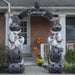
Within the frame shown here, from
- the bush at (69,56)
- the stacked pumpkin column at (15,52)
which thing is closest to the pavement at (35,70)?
the stacked pumpkin column at (15,52)

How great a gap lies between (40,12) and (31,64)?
2.61 metres

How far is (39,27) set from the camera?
12820 millimetres

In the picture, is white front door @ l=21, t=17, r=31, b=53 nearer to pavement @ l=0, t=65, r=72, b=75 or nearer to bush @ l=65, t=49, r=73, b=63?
pavement @ l=0, t=65, r=72, b=75

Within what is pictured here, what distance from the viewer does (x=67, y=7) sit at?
406 inches

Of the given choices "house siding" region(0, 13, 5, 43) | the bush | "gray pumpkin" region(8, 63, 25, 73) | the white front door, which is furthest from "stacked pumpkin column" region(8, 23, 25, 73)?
the white front door

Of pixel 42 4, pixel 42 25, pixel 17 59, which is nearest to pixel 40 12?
pixel 42 4

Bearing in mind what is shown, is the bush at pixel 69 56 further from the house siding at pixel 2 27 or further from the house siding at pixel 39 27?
the house siding at pixel 2 27

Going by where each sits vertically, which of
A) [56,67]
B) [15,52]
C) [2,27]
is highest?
[2,27]

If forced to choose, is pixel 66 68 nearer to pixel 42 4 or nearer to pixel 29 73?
pixel 29 73

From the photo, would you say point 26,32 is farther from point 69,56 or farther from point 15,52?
point 15,52

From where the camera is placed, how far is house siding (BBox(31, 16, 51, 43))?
1280cm

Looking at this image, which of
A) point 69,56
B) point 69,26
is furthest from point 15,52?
point 69,26

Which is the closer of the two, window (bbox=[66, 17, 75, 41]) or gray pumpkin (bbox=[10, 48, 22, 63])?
gray pumpkin (bbox=[10, 48, 22, 63])

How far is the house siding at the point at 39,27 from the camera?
1280 centimetres
